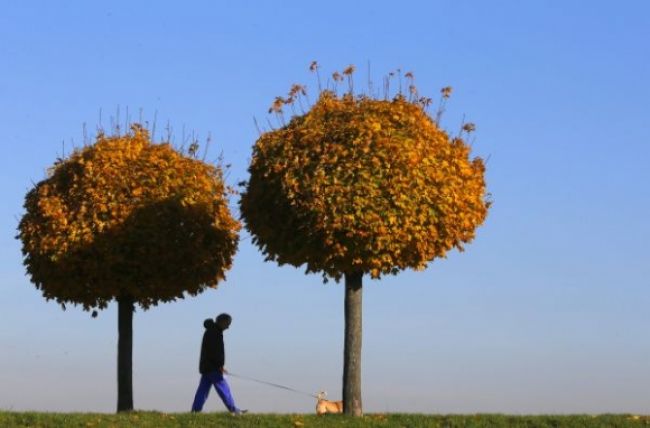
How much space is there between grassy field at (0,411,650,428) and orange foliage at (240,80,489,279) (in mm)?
3507

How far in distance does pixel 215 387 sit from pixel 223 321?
1658mm

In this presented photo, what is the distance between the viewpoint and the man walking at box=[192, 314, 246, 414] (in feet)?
96.8

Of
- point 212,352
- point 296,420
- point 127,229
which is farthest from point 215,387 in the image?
point 127,229

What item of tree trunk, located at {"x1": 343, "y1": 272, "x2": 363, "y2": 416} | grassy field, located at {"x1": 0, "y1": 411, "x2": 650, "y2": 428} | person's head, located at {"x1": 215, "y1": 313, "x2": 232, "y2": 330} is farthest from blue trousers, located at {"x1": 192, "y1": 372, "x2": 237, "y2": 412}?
tree trunk, located at {"x1": 343, "y1": 272, "x2": 363, "y2": 416}

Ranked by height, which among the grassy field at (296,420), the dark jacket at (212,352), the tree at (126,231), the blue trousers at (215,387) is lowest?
the grassy field at (296,420)

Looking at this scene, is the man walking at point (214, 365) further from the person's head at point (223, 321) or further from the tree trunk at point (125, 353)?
the tree trunk at point (125, 353)

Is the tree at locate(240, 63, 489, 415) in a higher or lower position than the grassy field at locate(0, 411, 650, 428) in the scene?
higher

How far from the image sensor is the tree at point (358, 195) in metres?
27.2

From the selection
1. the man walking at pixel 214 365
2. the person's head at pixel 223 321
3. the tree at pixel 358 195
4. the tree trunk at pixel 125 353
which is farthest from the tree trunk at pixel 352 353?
the tree trunk at pixel 125 353

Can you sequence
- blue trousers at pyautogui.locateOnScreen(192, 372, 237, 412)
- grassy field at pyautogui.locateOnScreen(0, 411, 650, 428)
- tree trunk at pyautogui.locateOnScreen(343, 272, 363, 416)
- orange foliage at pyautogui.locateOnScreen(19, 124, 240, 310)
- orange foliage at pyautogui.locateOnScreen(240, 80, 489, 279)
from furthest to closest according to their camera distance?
orange foliage at pyautogui.locateOnScreen(19, 124, 240, 310) → blue trousers at pyautogui.locateOnScreen(192, 372, 237, 412) → tree trunk at pyautogui.locateOnScreen(343, 272, 363, 416) → orange foliage at pyautogui.locateOnScreen(240, 80, 489, 279) → grassy field at pyautogui.locateOnScreen(0, 411, 650, 428)

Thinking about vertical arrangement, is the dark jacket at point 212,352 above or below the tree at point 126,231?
below

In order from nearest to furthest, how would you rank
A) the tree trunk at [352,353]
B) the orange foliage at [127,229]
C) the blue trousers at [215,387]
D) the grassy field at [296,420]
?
1. the grassy field at [296,420]
2. the tree trunk at [352,353]
3. the blue trousers at [215,387]
4. the orange foliage at [127,229]

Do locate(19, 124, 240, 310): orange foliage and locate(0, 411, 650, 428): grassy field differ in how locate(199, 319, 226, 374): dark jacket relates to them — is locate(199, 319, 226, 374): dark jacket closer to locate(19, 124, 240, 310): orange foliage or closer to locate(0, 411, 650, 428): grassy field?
locate(0, 411, 650, 428): grassy field

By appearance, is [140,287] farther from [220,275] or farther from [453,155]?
[453,155]
